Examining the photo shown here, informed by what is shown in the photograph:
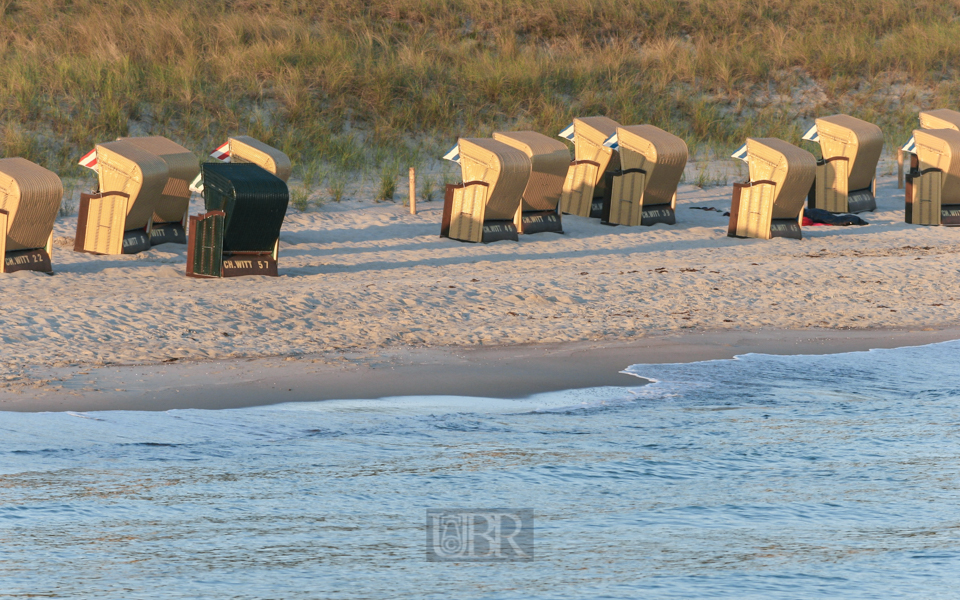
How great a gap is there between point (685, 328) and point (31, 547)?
21.6ft

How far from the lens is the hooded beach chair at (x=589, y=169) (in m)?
17.0

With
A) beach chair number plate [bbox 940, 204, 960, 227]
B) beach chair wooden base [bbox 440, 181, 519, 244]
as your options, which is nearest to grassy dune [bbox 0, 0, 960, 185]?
beach chair wooden base [bbox 440, 181, 519, 244]

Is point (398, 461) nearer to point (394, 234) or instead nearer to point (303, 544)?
point (303, 544)

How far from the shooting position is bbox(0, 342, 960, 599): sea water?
14.4 ft

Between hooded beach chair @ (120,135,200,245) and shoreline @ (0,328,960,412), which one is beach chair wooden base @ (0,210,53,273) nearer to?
hooded beach chair @ (120,135,200,245)

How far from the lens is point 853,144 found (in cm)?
1772

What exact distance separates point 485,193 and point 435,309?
5.01 meters

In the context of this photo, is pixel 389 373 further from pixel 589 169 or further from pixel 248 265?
pixel 589 169

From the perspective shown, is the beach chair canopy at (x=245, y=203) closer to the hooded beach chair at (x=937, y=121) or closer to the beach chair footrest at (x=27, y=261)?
A: the beach chair footrest at (x=27, y=261)

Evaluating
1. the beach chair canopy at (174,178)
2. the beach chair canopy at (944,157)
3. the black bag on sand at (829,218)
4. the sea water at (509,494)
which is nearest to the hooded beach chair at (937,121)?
the beach chair canopy at (944,157)

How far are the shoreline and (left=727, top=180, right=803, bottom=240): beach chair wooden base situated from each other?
6.23 meters

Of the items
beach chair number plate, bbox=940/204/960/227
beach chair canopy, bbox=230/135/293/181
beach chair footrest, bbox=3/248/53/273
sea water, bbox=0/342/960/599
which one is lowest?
beach chair footrest, bbox=3/248/53/273

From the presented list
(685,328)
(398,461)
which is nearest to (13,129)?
(685,328)

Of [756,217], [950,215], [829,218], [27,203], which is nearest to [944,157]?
[950,215]
